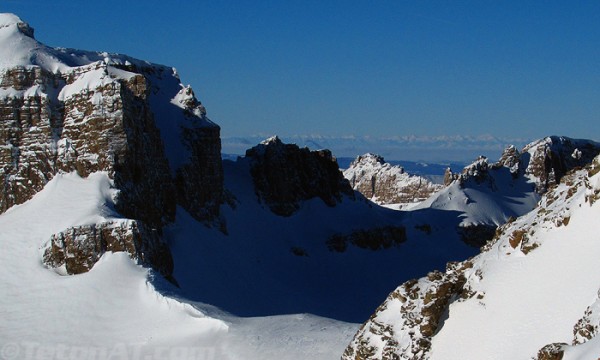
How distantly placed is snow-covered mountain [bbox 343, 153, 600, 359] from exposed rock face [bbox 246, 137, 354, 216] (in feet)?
201

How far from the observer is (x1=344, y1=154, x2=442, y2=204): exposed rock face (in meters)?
129

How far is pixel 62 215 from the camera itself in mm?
49594

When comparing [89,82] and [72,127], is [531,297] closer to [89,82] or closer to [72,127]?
[72,127]

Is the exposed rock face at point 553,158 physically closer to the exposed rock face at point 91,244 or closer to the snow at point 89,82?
the snow at point 89,82

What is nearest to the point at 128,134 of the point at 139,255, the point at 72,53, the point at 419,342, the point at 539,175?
the point at 139,255

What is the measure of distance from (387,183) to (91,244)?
303 feet

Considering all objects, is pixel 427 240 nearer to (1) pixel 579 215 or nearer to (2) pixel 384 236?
(2) pixel 384 236

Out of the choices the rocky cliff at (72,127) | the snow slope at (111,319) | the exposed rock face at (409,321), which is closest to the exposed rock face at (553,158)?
the rocky cliff at (72,127)

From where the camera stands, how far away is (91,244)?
46.2 m

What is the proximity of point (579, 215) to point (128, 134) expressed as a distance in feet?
127

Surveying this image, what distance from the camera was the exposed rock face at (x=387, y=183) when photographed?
129000 mm

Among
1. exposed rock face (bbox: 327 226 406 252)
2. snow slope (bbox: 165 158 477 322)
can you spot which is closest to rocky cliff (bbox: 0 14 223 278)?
snow slope (bbox: 165 158 477 322)

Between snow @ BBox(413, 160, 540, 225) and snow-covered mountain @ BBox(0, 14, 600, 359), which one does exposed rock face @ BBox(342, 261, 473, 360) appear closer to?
snow-covered mountain @ BBox(0, 14, 600, 359)

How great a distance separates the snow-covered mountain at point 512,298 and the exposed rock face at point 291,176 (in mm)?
61333
